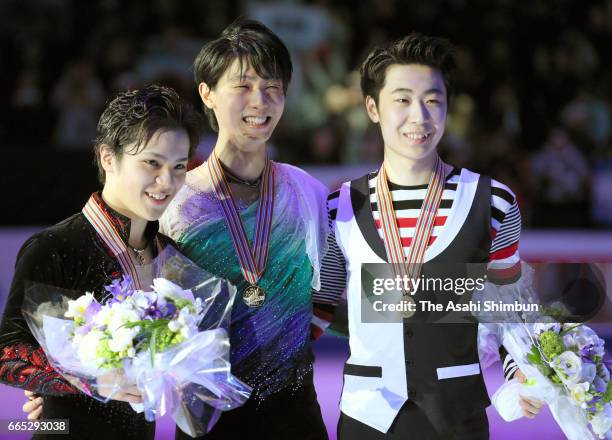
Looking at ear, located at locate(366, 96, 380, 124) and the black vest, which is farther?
ear, located at locate(366, 96, 380, 124)

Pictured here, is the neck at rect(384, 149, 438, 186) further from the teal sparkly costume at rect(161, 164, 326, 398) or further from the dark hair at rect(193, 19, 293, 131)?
the dark hair at rect(193, 19, 293, 131)

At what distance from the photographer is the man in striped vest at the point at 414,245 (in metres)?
3.24

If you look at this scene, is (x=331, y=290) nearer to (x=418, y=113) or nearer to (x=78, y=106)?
(x=418, y=113)

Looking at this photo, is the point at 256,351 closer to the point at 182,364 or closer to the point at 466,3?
the point at 182,364

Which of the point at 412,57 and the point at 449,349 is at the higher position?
the point at 412,57

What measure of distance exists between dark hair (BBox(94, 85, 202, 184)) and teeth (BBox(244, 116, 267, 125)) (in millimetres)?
278

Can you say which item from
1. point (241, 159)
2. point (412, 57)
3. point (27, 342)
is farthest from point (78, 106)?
point (27, 342)

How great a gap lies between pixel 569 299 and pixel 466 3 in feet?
27.3

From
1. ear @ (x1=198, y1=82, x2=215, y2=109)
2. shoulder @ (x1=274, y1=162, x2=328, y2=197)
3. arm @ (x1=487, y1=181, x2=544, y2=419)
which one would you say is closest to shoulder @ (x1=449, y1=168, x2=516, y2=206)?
arm @ (x1=487, y1=181, x2=544, y2=419)

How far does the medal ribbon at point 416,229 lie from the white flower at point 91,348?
113cm

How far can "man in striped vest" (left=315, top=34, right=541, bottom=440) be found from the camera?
3244mm

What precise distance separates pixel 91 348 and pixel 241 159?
108cm

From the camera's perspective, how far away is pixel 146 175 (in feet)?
9.98

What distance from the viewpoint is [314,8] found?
1039 centimetres
